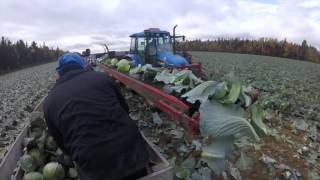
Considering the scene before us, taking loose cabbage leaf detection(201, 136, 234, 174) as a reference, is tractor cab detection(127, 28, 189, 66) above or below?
above

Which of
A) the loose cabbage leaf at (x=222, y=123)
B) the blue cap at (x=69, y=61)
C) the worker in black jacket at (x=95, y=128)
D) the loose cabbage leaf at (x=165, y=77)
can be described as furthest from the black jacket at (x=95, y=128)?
the loose cabbage leaf at (x=165, y=77)

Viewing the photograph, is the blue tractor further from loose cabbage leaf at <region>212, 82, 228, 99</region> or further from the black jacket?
the black jacket

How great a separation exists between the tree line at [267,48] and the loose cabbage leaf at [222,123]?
35964 mm

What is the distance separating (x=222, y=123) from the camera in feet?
11.5

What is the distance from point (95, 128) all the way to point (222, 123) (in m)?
1.16

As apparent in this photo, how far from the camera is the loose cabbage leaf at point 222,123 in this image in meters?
3.50

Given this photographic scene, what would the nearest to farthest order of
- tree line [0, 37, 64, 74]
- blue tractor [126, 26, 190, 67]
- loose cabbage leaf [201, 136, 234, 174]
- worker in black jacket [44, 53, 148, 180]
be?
worker in black jacket [44, 53, 148, 180] → loose cabbage leaf [201, 136, 234, 174] → blue tractor [126, 26, 190, 67] → tree line [0, 37, 64, 74]

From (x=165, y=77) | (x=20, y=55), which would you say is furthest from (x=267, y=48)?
(x=165, y=77)

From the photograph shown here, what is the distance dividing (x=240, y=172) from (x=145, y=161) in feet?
7.09

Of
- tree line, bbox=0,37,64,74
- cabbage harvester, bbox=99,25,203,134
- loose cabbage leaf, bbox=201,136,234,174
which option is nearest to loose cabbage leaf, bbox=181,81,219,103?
loose cabbage leaf, bbox=201,136,234,174

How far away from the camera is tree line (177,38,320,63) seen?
1615 inches

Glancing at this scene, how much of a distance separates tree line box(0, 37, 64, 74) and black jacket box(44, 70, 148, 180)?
32.4 metres

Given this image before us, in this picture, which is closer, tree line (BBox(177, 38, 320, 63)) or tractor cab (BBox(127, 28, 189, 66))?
tractor cab (BBox(127, 28, 189, 66))

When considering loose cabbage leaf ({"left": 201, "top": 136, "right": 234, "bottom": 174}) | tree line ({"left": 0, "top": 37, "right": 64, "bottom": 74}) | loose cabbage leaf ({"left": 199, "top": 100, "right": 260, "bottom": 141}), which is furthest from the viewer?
tree line ({"left": 0, "top": 37, "right": 64, "bottom": 74})
